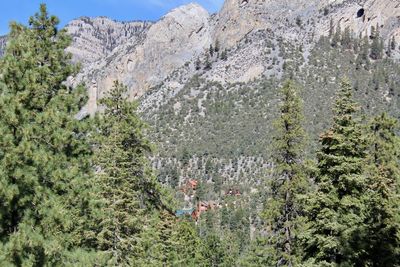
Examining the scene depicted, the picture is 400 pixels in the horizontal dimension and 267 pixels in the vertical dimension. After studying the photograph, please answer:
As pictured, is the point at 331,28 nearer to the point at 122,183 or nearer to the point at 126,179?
the point at 126,179

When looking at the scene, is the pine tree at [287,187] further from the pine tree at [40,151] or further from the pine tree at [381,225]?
the pine tree at [40,151]

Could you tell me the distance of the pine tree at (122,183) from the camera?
58.8ft

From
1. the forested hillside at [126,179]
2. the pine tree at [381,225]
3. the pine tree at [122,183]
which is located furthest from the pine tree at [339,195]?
the pine tree at [122,183]

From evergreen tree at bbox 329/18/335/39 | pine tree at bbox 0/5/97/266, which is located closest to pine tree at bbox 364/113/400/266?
pine tree at bbox 0/5/97/266

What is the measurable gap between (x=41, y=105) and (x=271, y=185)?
37.0 ft

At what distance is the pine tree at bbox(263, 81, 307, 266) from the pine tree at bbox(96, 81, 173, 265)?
5.24 meters

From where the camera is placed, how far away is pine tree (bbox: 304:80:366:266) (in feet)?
54.9

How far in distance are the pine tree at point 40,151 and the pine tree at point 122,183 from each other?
170 centimetres

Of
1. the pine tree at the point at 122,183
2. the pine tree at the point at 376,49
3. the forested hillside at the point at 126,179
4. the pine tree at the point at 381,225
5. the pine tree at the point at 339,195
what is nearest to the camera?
the forested hillside at the point at 126,179

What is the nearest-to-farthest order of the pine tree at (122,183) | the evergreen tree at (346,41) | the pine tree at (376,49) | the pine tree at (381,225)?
the pine tree at (381,225) → the pine tree at (122,183) → the pine tree at (376,49) → the evergreen tree at (346,41)

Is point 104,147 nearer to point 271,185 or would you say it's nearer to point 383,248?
point 271,185

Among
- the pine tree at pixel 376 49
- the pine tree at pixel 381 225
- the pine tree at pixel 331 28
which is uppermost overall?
the pine tree at pixel 331 28

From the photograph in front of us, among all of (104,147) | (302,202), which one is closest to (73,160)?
(104,147)

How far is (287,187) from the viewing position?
20844 millimetres
